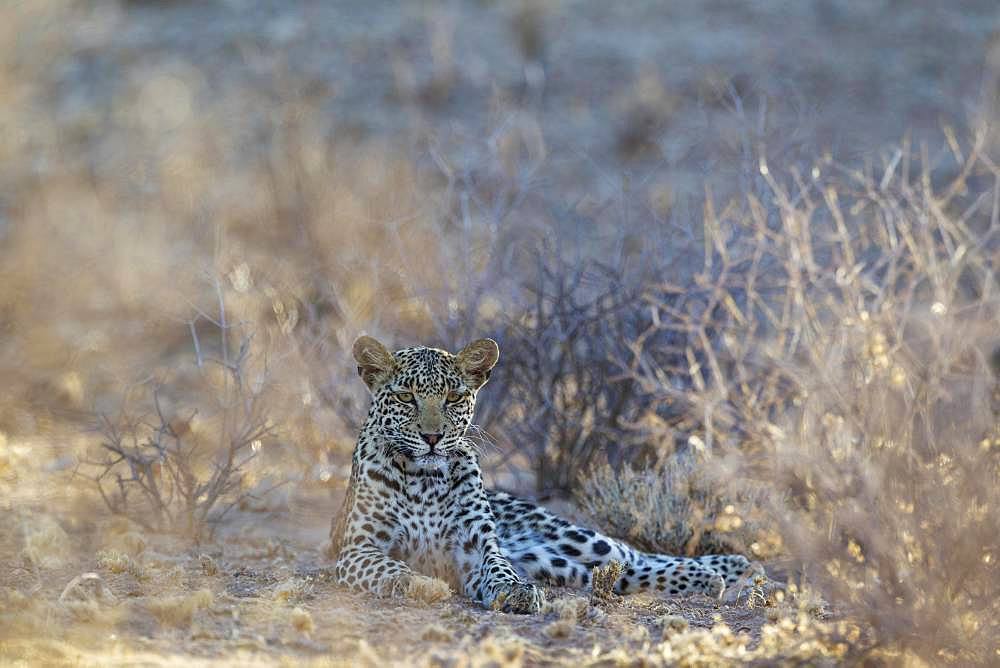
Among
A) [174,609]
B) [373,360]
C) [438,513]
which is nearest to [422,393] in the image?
[373,360]

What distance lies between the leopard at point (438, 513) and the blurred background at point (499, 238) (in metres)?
0.77

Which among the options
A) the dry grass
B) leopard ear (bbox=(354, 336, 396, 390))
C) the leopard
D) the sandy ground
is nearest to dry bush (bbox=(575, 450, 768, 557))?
the leopard

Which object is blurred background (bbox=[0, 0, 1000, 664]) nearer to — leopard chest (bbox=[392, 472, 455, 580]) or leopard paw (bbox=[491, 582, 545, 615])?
leopard paw (bbox=[491, 582, 545, 615])

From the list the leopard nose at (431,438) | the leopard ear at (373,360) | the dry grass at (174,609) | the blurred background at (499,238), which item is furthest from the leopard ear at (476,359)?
the dry grass at (174,609)

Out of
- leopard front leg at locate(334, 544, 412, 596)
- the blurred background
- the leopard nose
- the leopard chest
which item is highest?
the blurred background

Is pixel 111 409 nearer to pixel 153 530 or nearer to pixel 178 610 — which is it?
pixel 153 530

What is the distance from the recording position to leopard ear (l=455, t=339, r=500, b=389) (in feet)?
23.5

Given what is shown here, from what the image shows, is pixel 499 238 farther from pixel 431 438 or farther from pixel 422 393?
pixel 431 438

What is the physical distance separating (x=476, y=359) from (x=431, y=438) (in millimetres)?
545

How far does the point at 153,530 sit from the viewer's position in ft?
27.8

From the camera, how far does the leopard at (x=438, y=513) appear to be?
22.5 feet

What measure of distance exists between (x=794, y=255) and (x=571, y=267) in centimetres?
369

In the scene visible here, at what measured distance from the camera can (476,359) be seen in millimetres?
7180

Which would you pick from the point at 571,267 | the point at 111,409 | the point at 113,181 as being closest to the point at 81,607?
the point at 571,267
